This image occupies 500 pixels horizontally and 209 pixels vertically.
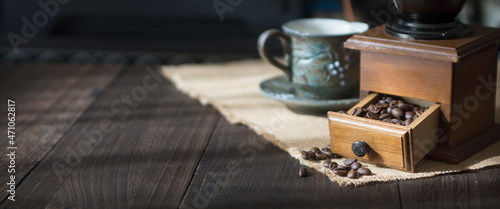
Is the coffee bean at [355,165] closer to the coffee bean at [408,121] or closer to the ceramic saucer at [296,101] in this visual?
the coffee bean at [408,121]

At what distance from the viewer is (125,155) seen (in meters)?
1.15

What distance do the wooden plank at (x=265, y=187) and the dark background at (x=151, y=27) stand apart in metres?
0.85

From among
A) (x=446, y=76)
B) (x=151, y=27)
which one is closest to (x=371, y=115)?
(x=446, y=76)

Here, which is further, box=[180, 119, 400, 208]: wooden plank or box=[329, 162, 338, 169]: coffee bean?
box=[329, 162, 338, 169]: coffee bean

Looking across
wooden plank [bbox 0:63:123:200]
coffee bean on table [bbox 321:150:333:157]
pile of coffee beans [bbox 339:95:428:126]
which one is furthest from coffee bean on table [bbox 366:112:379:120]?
wooden plank [bbox 0:63:123:200]

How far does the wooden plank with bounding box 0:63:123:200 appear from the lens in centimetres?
119

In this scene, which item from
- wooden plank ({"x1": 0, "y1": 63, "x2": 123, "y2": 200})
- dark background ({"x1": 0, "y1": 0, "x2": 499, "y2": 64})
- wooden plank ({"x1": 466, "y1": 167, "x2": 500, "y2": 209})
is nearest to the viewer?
wooden plank ({"x1": 466, "y1": 167, "x2": 500, "y2": 209})

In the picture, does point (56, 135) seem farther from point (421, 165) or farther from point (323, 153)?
point (421, 165)

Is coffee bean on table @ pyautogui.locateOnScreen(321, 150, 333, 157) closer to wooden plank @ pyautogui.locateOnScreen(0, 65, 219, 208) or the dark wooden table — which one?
the dark wooden table

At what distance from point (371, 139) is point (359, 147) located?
0.08ft

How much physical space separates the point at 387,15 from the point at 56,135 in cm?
102

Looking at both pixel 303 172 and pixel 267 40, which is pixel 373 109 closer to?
pixel 303 172

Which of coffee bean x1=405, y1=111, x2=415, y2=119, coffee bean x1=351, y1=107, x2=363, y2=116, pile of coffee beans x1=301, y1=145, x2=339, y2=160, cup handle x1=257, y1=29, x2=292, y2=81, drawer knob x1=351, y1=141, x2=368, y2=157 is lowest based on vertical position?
pile of coffee beans x1=301, y1=145, x2=339, y2=160

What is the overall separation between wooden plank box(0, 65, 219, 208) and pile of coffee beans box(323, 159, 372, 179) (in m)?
0.26
